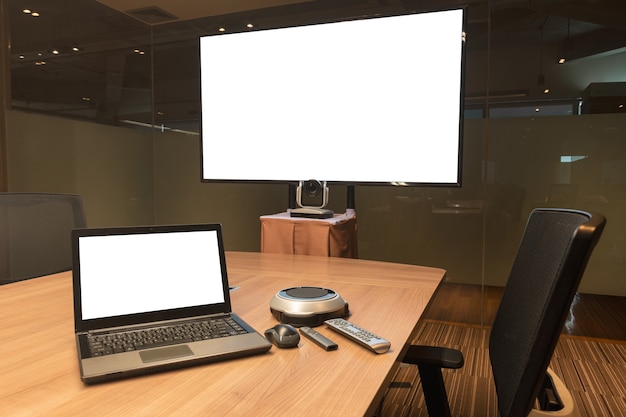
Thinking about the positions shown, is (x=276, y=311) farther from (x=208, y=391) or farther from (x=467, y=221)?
(x=467, y=221)

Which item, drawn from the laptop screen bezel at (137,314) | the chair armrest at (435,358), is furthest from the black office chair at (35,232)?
the chair armrest at (435,358)

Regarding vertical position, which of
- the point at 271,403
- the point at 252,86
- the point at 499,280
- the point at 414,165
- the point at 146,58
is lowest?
the point at 499,280

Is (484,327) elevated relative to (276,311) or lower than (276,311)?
lower

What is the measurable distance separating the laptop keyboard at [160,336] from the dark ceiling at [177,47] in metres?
2.31

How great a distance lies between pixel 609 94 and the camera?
126 inches

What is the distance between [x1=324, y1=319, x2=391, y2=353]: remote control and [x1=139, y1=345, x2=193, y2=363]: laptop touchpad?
12.9 inches

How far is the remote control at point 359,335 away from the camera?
933mm

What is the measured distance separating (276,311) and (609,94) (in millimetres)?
3131

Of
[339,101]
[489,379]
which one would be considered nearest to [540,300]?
[489,379]

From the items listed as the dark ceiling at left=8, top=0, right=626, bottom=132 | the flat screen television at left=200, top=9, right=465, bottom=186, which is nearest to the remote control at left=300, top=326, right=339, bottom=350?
the flat screen television at left=200, top=9, right=465, bottom=186

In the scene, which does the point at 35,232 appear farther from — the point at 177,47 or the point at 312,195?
the point at 177,47

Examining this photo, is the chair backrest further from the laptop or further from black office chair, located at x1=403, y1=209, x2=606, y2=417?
the laptop

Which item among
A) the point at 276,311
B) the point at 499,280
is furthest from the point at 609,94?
the point at 276,311

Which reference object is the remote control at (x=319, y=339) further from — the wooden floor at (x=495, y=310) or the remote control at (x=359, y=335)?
the wooden floor at (x=495, y=310)
